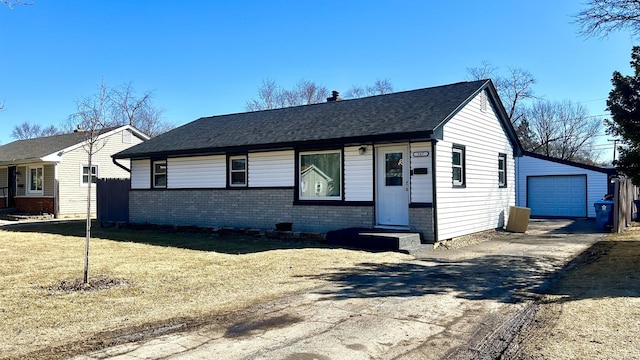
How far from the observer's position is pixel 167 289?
7008mm

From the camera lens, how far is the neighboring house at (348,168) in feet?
39.3

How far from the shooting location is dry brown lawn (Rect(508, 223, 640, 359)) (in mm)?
4289

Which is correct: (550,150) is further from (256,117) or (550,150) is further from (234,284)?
(234,284)

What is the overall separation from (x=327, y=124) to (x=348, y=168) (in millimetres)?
2036

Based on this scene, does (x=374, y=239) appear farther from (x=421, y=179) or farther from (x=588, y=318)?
(x=588, y=318)

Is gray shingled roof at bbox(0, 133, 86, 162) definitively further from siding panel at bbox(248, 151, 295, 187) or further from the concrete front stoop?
the concrete front stoop

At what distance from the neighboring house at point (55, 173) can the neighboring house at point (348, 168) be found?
7398 mm

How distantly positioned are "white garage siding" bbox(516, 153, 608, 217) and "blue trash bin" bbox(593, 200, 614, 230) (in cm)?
556

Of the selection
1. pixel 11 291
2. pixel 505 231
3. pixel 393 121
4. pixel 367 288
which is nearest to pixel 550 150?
pixel 505 231

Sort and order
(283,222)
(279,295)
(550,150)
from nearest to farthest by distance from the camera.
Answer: (279,295) → (283,222) → (550,150)

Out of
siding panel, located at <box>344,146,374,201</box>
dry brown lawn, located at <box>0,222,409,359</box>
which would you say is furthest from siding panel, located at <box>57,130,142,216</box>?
siding panel, located at <box>344,146,374,201</box>

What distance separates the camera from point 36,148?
26.4 meters

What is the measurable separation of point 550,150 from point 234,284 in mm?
48691

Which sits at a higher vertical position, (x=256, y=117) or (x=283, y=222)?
(x=256, y=117)
